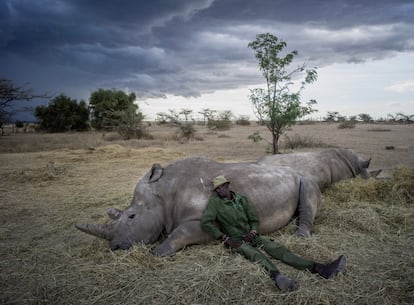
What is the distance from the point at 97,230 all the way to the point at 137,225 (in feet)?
1.76

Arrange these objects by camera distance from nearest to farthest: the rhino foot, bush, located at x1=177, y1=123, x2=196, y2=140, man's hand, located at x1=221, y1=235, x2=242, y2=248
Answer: man's hand, located at x1=221, y1=235, x2=242, y2=248, the rhino foot, bush, located at x1=177, y1=123, x2=196, y2=140

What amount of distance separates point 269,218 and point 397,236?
6.27 ft

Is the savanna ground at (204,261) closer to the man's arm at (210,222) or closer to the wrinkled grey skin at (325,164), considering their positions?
the man's arm at (210,222)

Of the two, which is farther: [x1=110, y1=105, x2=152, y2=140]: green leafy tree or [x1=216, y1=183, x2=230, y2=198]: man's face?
[x1=110, y1=105, x2=152, y2=140]: green leafy tree

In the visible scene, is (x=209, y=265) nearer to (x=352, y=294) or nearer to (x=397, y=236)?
(x=352, y=294)

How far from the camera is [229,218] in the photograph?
464 centimetres

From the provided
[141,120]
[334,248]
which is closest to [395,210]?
[334,248]

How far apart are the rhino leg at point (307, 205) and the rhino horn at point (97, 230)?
2.73 metres

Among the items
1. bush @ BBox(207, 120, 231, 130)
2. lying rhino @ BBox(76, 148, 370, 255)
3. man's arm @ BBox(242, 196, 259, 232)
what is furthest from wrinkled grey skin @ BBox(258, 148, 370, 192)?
bush @ BBox(207, 120, 231, 130)

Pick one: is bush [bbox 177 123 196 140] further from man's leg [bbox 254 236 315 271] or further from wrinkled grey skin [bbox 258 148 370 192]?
man's leg [bbox 254 236 315 271]

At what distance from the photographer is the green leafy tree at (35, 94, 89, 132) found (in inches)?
1522

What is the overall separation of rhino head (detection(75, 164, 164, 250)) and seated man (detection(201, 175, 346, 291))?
30.6 inches

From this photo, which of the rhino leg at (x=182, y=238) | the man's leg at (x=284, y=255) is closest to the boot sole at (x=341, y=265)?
the man's leg at (x=284, y=255)

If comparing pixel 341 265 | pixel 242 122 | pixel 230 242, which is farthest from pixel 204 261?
pixel 242 122
